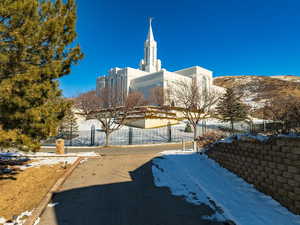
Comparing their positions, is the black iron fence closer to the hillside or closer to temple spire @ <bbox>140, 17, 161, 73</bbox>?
the hillside

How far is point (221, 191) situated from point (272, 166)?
61.3 inches

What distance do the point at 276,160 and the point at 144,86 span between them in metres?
41.7

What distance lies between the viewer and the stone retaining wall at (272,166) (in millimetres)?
4184

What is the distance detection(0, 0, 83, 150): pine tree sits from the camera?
5309 millimetres

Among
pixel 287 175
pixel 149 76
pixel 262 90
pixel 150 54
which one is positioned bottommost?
pixel 287 175

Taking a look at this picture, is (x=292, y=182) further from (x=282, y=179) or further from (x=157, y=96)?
(x=157, y=96)

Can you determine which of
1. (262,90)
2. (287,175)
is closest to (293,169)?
(287,175)

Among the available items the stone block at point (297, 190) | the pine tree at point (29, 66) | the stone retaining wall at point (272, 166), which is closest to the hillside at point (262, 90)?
the stone retaining wall at point (272, 166)

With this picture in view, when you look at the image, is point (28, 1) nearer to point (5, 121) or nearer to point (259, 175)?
point (5, 121)

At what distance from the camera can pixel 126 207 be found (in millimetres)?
4668

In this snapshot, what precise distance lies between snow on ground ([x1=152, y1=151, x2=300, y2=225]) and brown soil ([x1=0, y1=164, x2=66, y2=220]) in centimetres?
369

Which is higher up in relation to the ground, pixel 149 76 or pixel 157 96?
pixel 149 76

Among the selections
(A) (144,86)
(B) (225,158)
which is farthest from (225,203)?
(A) (144,86)

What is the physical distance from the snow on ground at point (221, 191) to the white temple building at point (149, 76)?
29.8 meters
